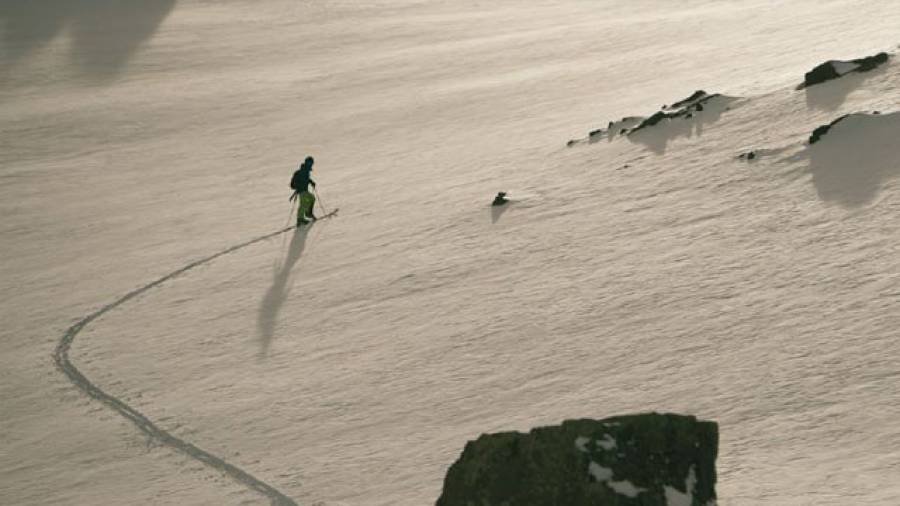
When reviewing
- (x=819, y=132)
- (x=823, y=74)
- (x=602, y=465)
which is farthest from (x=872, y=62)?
(x=602, y=465)

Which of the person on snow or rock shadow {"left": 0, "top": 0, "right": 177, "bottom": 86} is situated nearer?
the person on snow

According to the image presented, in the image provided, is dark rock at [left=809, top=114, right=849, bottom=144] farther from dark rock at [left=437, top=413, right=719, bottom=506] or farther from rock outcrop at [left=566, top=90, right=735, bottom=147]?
dark rock at [left=437, top=413, right=719, bottom=506]

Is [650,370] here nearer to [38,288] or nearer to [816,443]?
[816,443]

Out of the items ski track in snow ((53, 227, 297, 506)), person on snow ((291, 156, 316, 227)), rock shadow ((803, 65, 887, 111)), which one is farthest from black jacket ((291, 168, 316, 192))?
rock shadow ((803, 65, 887, 111))

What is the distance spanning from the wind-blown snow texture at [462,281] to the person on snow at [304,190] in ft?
2.01

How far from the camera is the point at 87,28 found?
1553 inches

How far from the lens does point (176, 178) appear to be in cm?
2484

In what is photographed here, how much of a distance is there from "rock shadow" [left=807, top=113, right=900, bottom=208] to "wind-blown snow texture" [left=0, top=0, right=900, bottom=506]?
51mm

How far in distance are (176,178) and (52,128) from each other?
622cm

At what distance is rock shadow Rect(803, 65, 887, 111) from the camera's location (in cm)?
1752

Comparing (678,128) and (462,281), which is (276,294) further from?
(678,128)

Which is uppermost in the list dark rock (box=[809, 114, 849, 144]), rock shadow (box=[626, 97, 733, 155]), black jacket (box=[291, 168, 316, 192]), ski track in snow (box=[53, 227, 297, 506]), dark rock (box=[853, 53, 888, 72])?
dark rock (box=[853, 53, 888, 72])

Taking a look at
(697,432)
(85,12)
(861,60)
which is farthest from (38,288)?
(85,12)

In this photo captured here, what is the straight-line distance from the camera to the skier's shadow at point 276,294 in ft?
47.8
